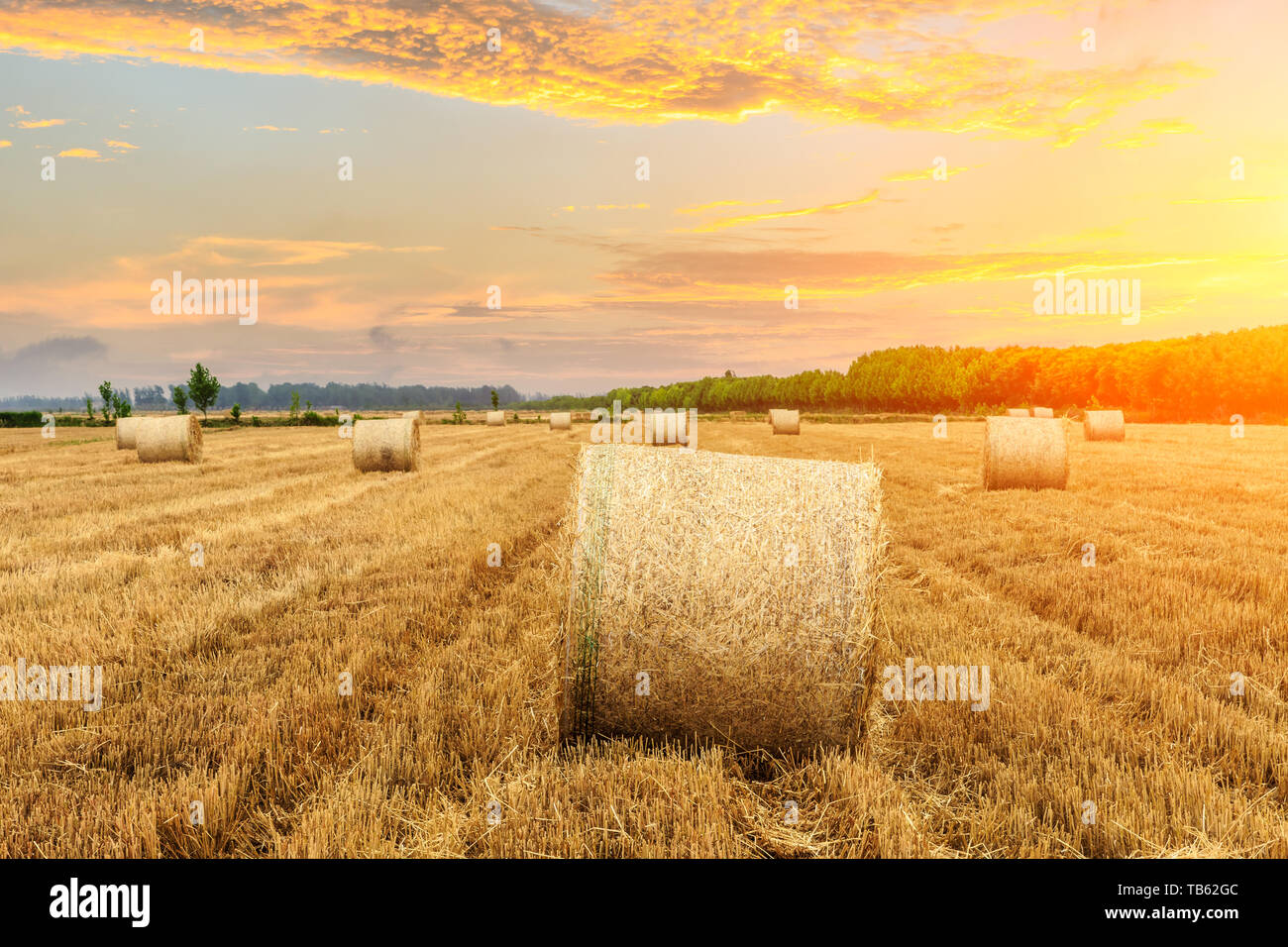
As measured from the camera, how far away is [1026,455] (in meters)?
16.3

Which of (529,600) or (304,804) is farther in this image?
(529,600)

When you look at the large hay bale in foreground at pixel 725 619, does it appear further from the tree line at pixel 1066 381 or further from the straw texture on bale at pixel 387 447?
the tree line at pixel 1066 381

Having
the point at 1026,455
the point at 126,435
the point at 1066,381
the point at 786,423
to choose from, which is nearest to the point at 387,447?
the point at 126,435

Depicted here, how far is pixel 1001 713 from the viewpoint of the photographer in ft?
17.0

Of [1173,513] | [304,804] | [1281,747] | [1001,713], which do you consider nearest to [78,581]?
[304,804]

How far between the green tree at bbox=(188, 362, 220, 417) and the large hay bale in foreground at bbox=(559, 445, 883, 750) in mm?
93375

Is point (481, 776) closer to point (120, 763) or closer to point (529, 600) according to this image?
point (120, 763)

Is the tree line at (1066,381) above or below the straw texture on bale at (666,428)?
above

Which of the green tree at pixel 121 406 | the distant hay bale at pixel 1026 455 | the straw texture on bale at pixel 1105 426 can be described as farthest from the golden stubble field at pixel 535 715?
the green tree at pixel 121 406

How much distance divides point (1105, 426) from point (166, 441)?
3643 centimetres

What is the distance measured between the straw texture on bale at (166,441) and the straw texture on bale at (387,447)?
7633 millimetres

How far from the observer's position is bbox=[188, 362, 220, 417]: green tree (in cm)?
8431

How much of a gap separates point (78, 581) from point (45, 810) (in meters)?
5.91

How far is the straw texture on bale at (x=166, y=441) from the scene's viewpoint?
24234 mm
